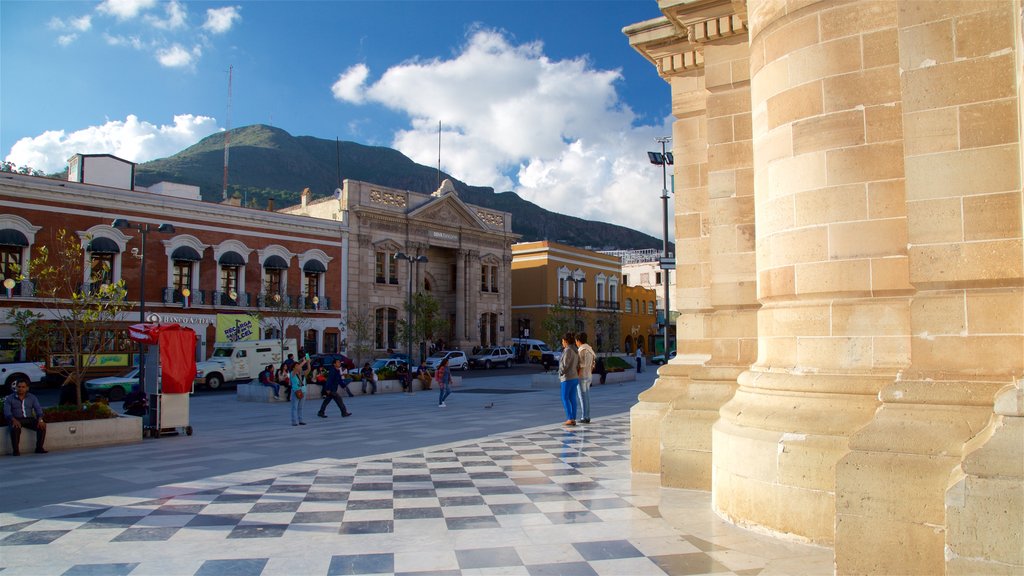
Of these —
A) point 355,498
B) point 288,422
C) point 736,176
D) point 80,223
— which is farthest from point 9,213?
point 736,176

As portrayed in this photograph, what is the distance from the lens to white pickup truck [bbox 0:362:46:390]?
2812 centimetres

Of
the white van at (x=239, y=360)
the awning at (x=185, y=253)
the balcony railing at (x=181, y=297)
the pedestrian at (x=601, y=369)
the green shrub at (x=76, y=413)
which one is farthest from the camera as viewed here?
the awning at (x=185, y=253)

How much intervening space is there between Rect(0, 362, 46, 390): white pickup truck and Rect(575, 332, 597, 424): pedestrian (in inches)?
941

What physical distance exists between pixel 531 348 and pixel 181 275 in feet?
87.7

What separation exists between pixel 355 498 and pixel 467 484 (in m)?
1.39

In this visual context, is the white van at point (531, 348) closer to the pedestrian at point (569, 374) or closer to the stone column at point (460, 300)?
the stone column at point (460, 300)

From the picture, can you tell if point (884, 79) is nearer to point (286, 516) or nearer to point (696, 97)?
point (696, 97)

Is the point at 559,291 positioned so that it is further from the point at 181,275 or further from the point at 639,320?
the point at 181,275

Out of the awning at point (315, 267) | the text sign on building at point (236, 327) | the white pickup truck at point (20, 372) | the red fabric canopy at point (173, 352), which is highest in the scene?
the awning at point (315, 267)

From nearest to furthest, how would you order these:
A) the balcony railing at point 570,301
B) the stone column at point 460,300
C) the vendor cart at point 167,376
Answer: the vendor cart at point 167,376 < the stone column at point 460,300 < the balcony railing at point 570,301

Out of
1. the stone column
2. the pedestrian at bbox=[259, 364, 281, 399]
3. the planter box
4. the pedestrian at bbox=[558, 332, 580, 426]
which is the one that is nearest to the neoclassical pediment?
the stone column

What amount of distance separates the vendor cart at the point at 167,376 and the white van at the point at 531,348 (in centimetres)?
4082

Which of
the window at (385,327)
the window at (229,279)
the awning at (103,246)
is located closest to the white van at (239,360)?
the awning at (103,246)

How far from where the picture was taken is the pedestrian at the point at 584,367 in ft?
47.7
